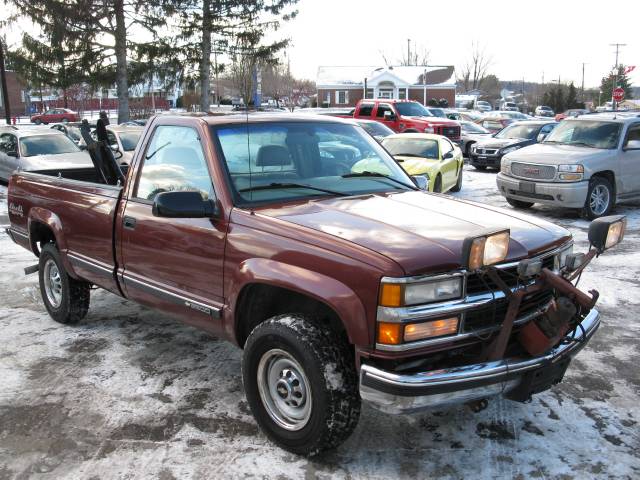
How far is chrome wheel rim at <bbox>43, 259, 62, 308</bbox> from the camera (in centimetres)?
576

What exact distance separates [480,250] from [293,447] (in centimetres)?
151

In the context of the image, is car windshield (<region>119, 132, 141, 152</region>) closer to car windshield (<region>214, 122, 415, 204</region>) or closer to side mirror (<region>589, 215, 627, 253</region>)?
car windshield (<region>214, 122, 415, 204</region>)

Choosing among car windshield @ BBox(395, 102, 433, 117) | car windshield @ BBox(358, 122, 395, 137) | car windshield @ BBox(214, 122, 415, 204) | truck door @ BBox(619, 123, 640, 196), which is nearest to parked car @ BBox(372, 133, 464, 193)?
car windshield @ BBox(358, 122, 395, 137)

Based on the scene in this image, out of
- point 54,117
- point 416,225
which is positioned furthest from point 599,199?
point 54,117

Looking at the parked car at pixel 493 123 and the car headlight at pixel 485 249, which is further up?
the parked car at pixel 493 123

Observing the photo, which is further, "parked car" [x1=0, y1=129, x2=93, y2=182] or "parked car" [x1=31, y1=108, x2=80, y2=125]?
"parked car" [x1=31, y1=108, x2=80, y2=125]

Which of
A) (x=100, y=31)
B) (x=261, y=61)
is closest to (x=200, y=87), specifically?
(x=261, y=61)

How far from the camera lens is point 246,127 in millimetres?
4191

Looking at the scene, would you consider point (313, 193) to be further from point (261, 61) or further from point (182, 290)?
point (261, 61)

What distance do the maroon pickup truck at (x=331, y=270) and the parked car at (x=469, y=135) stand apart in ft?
60.7

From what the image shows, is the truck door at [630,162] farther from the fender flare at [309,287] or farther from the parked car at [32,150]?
the parked car at [32,150]

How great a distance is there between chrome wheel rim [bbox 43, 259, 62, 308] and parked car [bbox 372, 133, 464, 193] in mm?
7217

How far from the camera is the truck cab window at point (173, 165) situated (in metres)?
4.05

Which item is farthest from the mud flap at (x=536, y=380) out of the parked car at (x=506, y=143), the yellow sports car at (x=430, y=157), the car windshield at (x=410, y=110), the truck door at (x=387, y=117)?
the car windshield at (x=410, y=110)
